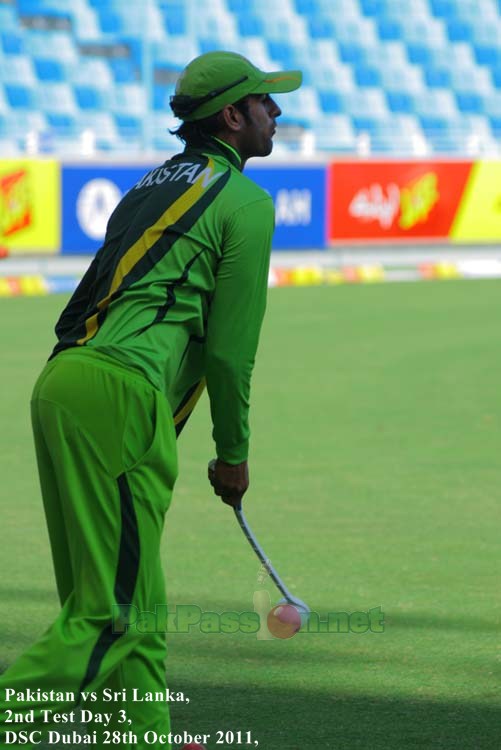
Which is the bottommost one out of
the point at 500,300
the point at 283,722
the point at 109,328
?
the point at 500,300

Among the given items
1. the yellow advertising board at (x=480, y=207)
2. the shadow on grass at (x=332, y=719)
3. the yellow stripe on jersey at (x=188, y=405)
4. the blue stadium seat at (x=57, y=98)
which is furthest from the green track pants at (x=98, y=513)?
the blue stadium seat at (x=57, y=98)

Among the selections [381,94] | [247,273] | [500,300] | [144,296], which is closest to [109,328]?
[144,296]

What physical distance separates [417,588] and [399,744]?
1.84 metres

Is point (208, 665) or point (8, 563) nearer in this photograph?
point (208, 665)

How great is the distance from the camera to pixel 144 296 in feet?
11.8

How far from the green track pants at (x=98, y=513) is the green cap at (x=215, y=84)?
2.41 feet

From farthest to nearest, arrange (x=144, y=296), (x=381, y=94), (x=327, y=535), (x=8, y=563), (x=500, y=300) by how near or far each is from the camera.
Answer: (x=381, y=94) < (x=500, y=300) < (x=327, y=535) < (x=8, y=563) < (x=144, y=296)

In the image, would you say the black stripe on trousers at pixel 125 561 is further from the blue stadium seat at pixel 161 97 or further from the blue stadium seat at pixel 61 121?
the blue stadium seat at pixel 161 97

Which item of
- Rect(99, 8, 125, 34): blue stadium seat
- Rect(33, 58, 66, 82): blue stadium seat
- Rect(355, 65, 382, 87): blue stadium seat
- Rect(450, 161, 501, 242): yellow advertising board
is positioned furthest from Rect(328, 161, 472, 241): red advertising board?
Rect(355, 65, 382, 87): blue stadium seat

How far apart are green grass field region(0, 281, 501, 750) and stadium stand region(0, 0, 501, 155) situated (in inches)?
732

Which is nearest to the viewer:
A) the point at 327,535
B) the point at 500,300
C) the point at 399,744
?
the point at 399,744

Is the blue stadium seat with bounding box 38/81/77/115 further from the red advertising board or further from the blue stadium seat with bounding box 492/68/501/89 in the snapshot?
the blue stadium seat with bounding box 492/68/501/89

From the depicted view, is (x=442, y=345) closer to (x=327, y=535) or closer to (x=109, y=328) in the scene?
(x=327, y=535)

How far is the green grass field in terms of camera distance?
4570 mm
